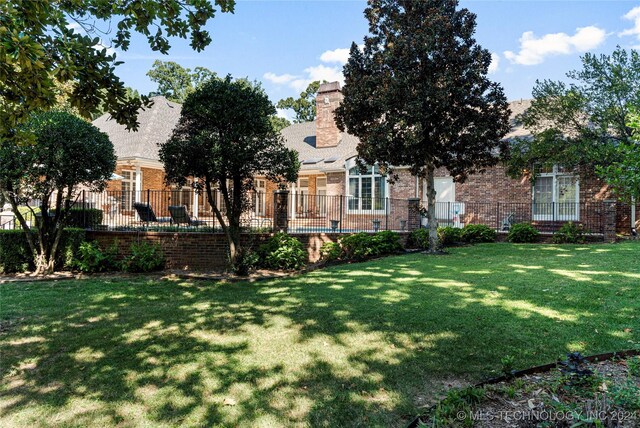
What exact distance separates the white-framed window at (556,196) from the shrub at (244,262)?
1338 cm

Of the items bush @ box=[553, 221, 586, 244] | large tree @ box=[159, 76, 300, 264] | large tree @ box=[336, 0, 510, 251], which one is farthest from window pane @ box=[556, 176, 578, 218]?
large tree @ box=[159, 76, 300, 264]

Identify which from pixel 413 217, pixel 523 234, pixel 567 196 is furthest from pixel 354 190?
pixel 567 196

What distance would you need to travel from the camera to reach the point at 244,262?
9227 mm

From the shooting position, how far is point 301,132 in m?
27.8

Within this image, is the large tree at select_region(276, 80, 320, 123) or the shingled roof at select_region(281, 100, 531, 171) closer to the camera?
the shingled roof at select_region(281, 100, 531, 171)

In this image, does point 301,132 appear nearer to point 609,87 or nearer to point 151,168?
point 151,168

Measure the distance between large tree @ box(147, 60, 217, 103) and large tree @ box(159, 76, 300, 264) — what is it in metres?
37.6

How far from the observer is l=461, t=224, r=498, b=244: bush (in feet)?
50.3

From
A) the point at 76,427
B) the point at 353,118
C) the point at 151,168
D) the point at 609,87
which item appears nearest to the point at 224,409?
the point at 76,427

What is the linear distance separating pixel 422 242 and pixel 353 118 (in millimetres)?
4702

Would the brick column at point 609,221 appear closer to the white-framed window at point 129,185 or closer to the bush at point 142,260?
the bush at point 142,260

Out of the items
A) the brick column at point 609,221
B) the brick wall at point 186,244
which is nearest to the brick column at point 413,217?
the brick column at point 609,221

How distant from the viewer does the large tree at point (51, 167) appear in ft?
28.2

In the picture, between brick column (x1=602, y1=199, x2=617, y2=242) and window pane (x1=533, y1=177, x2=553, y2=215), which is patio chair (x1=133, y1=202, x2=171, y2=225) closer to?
brick column (x1=602, y1=199, x2=617, y2=242)
